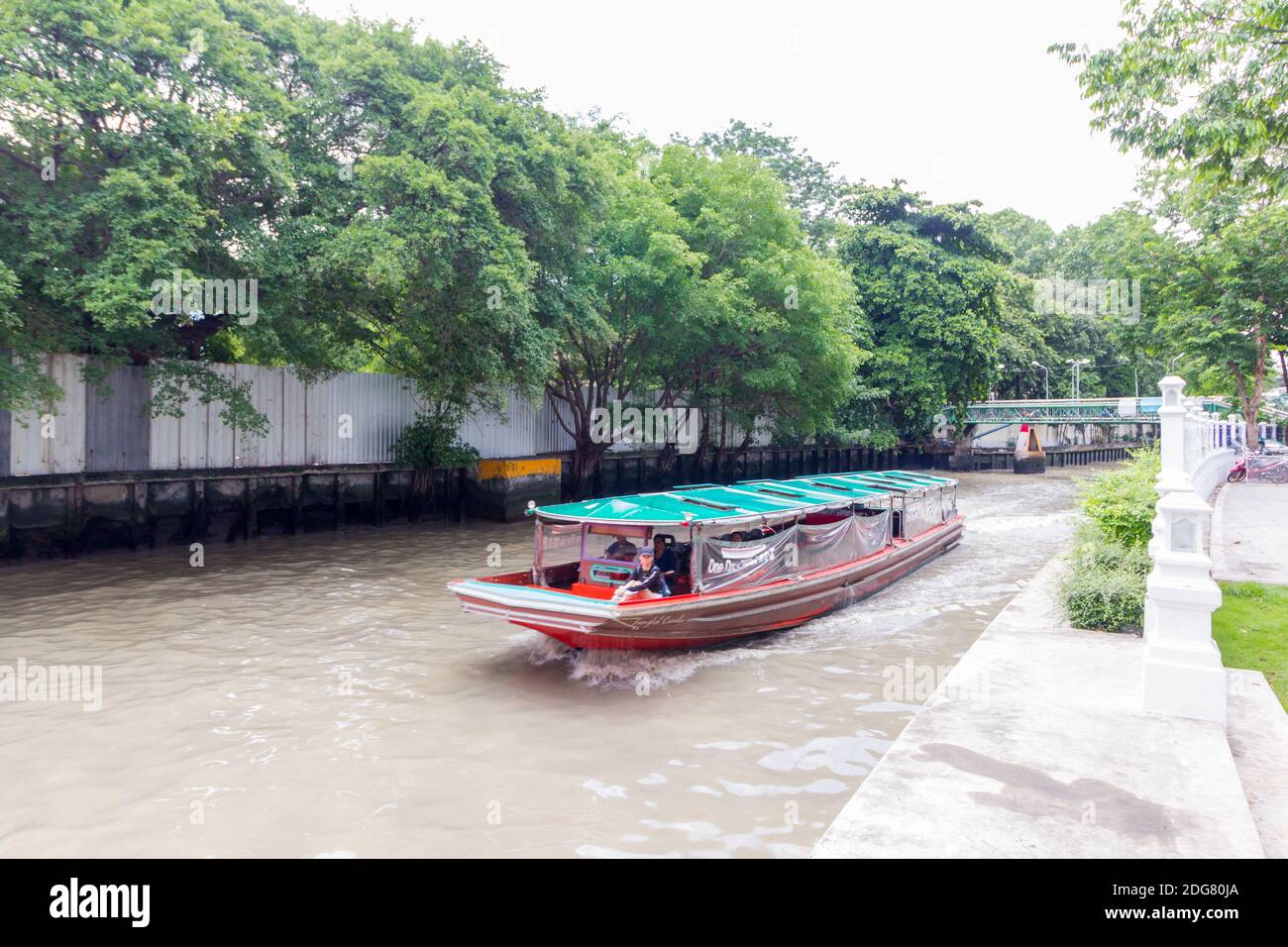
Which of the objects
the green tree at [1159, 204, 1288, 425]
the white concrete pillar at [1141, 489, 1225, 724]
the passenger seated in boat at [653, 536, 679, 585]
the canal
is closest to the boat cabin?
the passenger seated in boat at [653, 536, 679, 585]

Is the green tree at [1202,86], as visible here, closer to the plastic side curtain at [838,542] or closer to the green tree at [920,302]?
the plastic side curtain at [838,542]

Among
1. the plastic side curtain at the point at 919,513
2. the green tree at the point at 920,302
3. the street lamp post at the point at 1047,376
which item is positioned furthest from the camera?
the street lamp post at the point at 1047,376

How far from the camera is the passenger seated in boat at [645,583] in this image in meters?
9.98

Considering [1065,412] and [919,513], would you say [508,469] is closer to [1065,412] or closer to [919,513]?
[919,513]

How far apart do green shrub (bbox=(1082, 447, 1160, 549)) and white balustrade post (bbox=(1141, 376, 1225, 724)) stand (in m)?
4.13

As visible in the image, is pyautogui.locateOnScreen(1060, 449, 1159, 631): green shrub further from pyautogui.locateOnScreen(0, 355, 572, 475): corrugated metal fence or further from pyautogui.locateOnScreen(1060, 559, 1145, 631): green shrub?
pyautogui.locateOnScreen(0, 355, 572, 475): corrugated metal fence

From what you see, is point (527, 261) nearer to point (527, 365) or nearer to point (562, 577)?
point (527, 365)

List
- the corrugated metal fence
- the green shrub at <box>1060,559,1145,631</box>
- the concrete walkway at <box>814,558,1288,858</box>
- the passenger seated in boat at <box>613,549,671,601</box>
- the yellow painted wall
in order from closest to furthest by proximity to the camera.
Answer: the concrete walkway at <box>814,558,1288,858</box>
the green shrub at <box>1060,559,1145,631</box>
the passenger seated in boat at <box>613,549,671,601</box>
the corrugated metal fence
the yellow painted wall

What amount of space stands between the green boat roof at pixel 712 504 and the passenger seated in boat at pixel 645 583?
52 centimetres

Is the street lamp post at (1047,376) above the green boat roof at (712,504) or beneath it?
above

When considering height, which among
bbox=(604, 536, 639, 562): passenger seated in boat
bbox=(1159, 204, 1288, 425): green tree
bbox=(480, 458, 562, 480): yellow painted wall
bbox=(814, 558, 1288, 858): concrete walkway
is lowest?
bbox=(814, 558, 1288, 858): concrete walkway

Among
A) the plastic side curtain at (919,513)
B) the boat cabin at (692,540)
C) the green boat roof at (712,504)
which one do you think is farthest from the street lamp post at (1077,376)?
the boat cabin at (692,540)

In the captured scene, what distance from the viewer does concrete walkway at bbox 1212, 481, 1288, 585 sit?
38.1ft

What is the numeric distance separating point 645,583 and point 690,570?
2.95 feet
